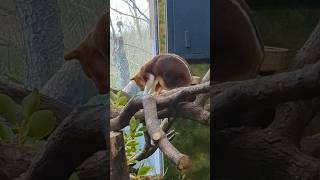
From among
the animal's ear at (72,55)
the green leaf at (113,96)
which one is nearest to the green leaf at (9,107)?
the animal's ear at (72,55)

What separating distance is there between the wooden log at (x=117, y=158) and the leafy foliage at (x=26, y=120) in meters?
0.25

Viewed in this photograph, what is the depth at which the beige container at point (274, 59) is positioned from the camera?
1.98 metres

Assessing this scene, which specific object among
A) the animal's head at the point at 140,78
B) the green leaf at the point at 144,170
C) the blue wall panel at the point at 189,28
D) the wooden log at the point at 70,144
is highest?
the blue wall panel at the point at 189,28

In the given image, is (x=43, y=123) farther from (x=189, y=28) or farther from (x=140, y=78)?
(x=189, y=28)

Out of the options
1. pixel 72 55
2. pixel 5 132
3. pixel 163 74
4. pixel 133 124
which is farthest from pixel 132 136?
pixel 5 132

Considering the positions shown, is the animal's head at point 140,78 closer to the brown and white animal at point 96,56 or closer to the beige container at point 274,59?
the brown and white animal at point 96,56

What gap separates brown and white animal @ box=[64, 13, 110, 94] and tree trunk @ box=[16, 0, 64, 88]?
6 centimetres

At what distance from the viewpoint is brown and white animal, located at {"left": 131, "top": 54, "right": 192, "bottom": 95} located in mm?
2055

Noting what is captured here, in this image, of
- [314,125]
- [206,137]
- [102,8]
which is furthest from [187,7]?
[314,125]

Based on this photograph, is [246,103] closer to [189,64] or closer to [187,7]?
[189,64]

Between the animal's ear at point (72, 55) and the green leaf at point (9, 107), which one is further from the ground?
the animal's ear at point (72, 55)

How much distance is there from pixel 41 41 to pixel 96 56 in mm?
231

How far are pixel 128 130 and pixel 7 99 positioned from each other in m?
0.50

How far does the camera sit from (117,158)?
6.98ft
